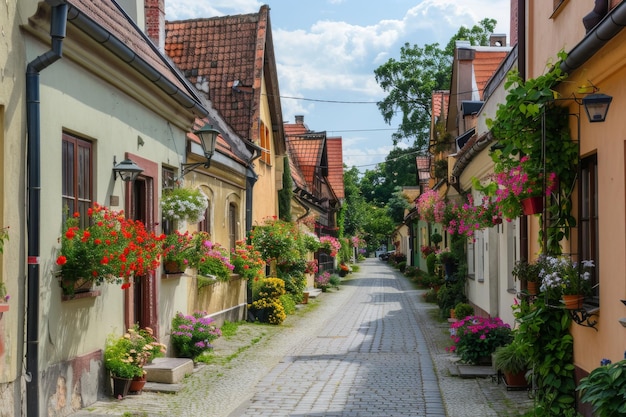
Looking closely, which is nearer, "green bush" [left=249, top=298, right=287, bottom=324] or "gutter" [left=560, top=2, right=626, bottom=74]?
"gutter" [left=560, top=2, right=626, bottom=74]

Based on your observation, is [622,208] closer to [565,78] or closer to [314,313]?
[565,78]

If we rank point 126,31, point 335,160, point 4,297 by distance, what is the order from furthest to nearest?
point 335,160, point 126,31, point 4,297

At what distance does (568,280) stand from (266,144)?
51.5 feet

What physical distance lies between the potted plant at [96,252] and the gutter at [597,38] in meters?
4.66

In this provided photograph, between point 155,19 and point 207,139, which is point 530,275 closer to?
point 207,139

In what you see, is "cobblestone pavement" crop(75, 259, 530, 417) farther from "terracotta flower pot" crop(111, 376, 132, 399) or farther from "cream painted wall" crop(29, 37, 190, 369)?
"cream painted wall" crop(29, 37, 190, 369)

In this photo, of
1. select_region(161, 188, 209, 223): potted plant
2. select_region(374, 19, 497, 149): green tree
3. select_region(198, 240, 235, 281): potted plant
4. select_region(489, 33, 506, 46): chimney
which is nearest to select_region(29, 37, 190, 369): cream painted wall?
select_region(161, 188, 209, 223): potted plant

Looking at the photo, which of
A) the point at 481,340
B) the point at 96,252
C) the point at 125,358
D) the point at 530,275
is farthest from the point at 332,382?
the point at 96,252

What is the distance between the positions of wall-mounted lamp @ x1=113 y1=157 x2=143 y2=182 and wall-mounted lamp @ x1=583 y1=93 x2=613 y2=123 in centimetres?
526

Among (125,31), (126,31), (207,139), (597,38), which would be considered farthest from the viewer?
(207,139)

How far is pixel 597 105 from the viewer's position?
20.5 feet

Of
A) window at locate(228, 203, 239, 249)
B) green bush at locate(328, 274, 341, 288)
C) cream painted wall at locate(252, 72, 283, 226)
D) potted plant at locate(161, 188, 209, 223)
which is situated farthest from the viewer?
green bush at locate(328, 274, 341, 288)

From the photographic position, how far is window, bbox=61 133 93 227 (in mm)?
8109

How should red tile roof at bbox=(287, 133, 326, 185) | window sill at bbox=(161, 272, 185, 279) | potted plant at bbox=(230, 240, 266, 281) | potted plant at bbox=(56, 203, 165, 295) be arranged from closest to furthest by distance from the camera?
1. potted plant at bbox=(56, 203, 165, 295)
2. window sill at bbox=(161, 272, 185, 279)
3. potted plant at bbox=(230, 240, 266, 281)
4. red tile roof at bbox=(287, 133, 326, 185)
